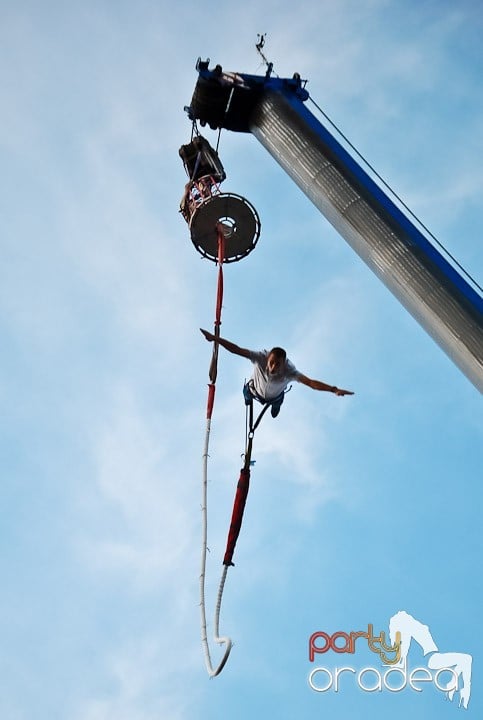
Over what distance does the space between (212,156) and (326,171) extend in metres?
2.53

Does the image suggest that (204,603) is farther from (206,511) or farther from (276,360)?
(276,360)

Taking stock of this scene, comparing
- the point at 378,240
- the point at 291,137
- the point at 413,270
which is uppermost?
the point at 291,137

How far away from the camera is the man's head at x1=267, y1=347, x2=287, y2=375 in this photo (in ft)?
38.5

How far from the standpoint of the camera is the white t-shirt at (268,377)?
1194 cm

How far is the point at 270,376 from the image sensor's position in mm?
11906

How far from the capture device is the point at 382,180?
46.2 ft

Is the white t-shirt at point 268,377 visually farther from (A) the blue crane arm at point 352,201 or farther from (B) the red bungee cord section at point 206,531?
(A) the blue crane arm at point 352,201

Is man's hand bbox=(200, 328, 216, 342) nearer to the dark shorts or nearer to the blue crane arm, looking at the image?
the dark shorts

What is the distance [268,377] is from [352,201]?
370cm

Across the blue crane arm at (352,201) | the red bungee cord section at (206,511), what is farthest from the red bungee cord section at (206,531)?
the blue crane arm at (352,201)

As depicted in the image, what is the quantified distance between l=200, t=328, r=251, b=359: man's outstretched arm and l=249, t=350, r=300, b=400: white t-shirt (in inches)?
4.7

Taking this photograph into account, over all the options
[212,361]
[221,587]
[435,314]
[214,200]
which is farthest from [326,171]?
[221,587]

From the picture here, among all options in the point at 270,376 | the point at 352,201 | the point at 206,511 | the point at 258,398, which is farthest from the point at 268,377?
the point at 352,201

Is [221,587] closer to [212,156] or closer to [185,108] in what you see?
[212,156]
